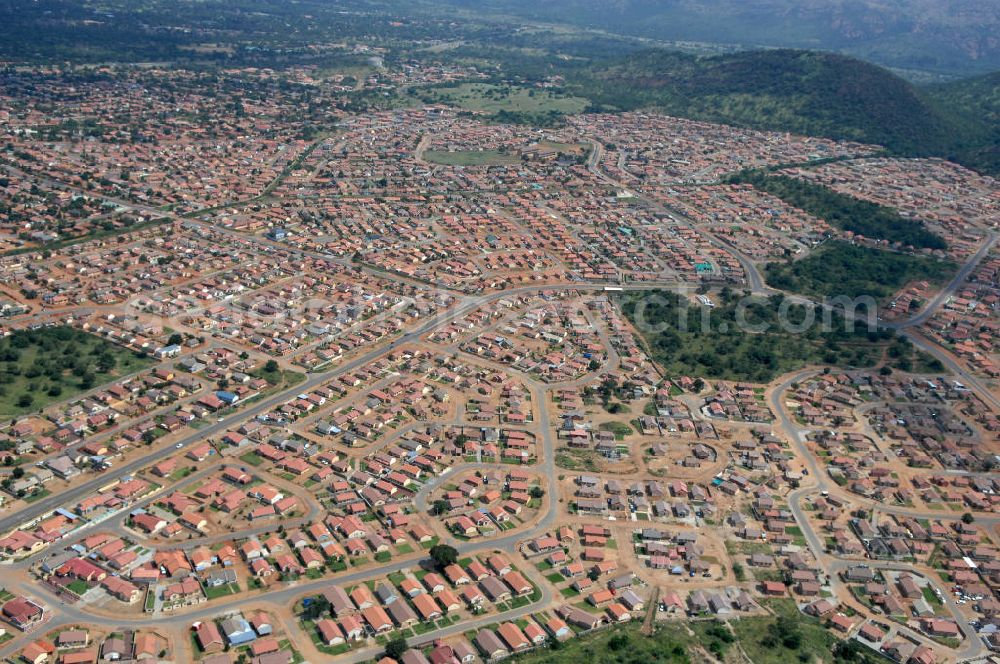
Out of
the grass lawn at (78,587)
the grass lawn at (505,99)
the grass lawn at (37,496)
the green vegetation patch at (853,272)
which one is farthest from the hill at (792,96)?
the grass lawn at (78,587)

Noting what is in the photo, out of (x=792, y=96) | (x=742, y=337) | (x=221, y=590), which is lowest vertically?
(x=221, y=590)

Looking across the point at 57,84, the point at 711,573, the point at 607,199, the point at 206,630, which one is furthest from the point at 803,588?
the point at 57,84

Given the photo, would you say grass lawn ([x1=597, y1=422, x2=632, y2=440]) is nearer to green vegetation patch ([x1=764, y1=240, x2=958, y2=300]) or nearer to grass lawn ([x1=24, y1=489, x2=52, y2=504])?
grass lawn ([x1=24, y1=489, x2=52, y2=504])

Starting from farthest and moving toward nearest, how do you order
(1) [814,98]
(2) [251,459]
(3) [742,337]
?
(1) [814,98]
(3) [742,337]
(2) [251,459]

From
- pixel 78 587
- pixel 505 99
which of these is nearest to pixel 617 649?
pixel 78 587

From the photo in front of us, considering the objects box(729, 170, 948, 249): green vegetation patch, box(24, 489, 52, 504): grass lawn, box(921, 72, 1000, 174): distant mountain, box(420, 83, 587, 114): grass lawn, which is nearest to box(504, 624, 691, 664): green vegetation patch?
box(24, 489, 52, 504): grass lawn

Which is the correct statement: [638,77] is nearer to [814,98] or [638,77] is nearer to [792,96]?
[792,96]

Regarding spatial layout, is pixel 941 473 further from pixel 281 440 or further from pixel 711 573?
pixel 281 440

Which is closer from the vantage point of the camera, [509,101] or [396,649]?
[396,649]
